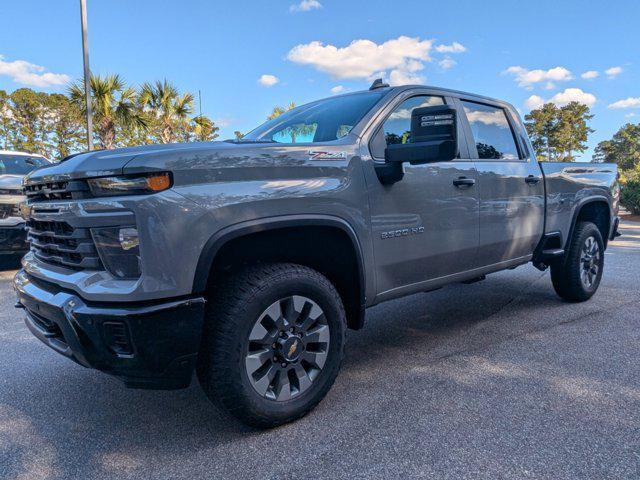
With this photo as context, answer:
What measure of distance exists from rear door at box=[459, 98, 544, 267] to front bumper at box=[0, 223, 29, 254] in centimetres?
572

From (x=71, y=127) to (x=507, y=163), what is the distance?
35.0 m

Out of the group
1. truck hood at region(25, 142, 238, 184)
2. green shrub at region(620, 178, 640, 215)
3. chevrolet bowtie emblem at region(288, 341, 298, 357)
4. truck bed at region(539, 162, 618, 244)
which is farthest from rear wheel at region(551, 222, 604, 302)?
green shrub at region(620, 178, 640, 215)

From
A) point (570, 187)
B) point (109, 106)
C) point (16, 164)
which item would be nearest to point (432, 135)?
point (570, 187)

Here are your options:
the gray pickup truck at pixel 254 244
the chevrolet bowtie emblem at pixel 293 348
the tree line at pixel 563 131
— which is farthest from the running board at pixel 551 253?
the tree line at pixel 563 131

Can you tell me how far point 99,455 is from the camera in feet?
7.61

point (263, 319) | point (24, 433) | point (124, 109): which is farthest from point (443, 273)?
point (124, 109)

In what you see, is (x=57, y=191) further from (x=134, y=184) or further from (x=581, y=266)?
(x=581, y=266)

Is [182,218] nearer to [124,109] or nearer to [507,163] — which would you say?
[507,163]

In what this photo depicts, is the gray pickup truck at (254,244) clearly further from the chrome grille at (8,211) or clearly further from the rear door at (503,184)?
the chrome grille at (8,211)

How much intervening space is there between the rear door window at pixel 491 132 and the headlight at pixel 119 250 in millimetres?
2773

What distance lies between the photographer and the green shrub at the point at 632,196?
17.2 m

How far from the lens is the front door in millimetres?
2957

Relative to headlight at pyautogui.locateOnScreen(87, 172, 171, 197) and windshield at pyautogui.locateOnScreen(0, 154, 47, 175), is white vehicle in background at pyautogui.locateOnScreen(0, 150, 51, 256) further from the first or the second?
headlight at pyautogui.locateOnScreen(87, 172, 171, 197)

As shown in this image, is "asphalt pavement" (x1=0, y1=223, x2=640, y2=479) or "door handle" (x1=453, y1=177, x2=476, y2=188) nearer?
"asphalt pavement" (x1=0, y1=223, x2=640, y2=479)
